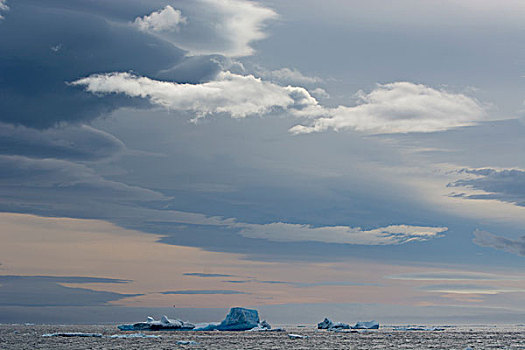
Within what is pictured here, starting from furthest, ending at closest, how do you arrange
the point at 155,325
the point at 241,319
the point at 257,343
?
the point at 155,325 < the point at 241,319 < the point at 257,343

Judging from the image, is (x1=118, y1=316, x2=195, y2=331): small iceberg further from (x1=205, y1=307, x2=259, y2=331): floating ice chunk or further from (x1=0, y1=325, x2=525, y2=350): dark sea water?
(x1=0, y1=325, x2=525, y2=350): dark sea water

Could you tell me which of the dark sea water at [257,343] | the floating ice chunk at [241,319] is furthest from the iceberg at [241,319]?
the dark sea water at [257,343]

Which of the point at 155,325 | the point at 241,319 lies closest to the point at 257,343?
the point at 241,319

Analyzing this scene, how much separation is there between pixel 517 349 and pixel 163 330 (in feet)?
311

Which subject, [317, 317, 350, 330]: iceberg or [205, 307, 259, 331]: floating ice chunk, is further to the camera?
[317, 317, 350, 330]: iceberg

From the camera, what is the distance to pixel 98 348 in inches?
2913

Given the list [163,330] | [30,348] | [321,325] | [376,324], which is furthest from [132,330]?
[30,348]

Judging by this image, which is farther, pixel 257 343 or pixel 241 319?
pixel 241 319

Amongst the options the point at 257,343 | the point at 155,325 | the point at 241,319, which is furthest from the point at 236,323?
the point at 257,343

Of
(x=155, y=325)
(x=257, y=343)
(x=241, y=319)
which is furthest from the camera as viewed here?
(x=155, y=325)

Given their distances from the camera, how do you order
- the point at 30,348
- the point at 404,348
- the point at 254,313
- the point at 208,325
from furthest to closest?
the point at 208,325 → the point at 254,313 → the point at 404,348 → the point at 30,348

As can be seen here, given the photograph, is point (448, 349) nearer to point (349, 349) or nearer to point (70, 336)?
point (349, 349)

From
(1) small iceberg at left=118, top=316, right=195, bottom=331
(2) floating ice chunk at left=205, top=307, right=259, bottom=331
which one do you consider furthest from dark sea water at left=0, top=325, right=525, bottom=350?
(1) small iceberg at left=118, top=316, right=195, bottom=331

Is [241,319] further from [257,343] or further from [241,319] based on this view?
[257,343]
